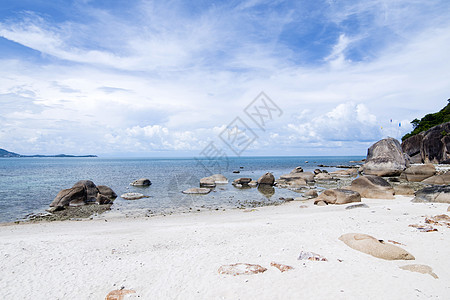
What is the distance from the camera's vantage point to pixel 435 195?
611 inches

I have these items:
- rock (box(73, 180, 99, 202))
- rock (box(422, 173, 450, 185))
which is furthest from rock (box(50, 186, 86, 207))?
rock (box(422, 173, 450, 185))

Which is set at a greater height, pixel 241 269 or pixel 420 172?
pixel 241 269

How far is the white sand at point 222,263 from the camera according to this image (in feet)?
18.7

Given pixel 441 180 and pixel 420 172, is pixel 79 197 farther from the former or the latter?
pixel 420 172

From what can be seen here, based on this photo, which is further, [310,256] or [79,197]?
[79,197]

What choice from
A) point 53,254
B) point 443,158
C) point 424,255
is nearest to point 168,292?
point 53,254

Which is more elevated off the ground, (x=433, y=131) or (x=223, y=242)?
(x=433, y=131)

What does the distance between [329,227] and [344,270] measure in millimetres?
4337

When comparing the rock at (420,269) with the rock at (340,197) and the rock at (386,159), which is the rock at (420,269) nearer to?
the rock at (340,197)

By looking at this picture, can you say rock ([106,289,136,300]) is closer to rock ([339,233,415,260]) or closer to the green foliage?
rock ([339,233,415,260])

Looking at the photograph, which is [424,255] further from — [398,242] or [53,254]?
[53,254]

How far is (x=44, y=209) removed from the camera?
1922 cm

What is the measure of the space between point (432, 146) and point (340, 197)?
4483 cm

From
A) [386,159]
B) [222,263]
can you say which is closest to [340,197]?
[222,263]
